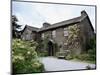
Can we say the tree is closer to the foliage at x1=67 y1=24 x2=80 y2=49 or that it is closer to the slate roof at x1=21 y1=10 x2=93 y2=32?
the slate roof at x1=21 y1=10 x2=93 y2=32

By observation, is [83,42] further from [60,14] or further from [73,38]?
[60,14]

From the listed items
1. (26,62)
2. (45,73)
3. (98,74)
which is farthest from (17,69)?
(98,74)

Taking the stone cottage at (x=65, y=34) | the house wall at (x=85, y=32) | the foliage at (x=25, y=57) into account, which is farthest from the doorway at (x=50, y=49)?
the house wall at (x=85, y=32)

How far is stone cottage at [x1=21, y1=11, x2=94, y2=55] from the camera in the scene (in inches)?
91.8

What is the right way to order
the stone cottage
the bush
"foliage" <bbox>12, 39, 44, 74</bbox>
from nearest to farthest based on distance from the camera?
"foliage" <bbox>12, 39, 44, 74</bbox>, the stone cottage, the bush

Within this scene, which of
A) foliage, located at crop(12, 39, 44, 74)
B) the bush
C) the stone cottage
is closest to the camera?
foliage, located at crop(12, 39, 44, 74)

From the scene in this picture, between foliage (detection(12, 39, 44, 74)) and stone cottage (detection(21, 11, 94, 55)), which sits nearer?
foliage (detection(12, 39, 44, 74))

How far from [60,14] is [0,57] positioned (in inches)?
35.3

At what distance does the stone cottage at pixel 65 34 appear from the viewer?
2.33 m

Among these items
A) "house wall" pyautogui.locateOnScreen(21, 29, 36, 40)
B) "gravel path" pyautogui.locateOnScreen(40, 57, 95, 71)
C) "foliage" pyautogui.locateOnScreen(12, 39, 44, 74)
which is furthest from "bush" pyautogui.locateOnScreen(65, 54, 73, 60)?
"house wall" pyautogui.locateOnScreen(21, 29, 36, 40)

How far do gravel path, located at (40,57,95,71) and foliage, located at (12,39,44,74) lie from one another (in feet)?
0.25

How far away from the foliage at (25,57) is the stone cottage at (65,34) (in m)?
0.08

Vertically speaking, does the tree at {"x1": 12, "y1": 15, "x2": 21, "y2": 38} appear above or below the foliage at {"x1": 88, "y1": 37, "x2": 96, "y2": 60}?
above

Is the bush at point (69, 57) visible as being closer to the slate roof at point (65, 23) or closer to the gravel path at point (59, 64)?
the gravel path at point (59, 64)
